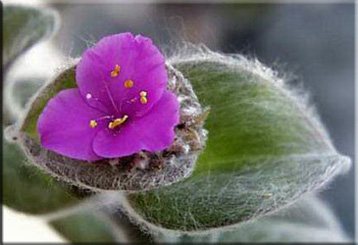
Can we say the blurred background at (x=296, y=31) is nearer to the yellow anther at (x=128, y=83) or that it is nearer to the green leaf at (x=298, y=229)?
the green leaf at (x=298, y=229)

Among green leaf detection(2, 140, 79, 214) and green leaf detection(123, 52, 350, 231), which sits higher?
green leaf detection(123, 52, 350, 231)

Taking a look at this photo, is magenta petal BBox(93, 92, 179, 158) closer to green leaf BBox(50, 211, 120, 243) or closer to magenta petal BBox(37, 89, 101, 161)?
magenta petal BBox(37, 89, 101, 161)

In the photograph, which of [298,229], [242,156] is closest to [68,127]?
[242,156]

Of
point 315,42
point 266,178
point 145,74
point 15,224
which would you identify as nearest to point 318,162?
point 266,178

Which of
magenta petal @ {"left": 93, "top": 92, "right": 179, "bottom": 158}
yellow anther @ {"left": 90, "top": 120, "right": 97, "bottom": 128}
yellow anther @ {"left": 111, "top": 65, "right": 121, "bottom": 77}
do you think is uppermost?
yellow anther @ {"left": 111, "top": 65, "right": 121, "bottom": 77}

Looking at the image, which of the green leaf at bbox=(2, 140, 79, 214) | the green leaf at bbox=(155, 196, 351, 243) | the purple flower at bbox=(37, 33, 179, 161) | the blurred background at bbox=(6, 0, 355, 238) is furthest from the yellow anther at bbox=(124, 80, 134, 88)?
the blurred background at bbox=(6, 0, 355, 238)

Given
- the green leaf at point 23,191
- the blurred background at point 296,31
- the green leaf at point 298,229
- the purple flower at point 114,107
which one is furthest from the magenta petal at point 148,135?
the blurred background at point 296,31

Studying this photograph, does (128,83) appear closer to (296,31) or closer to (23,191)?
(23,191)
